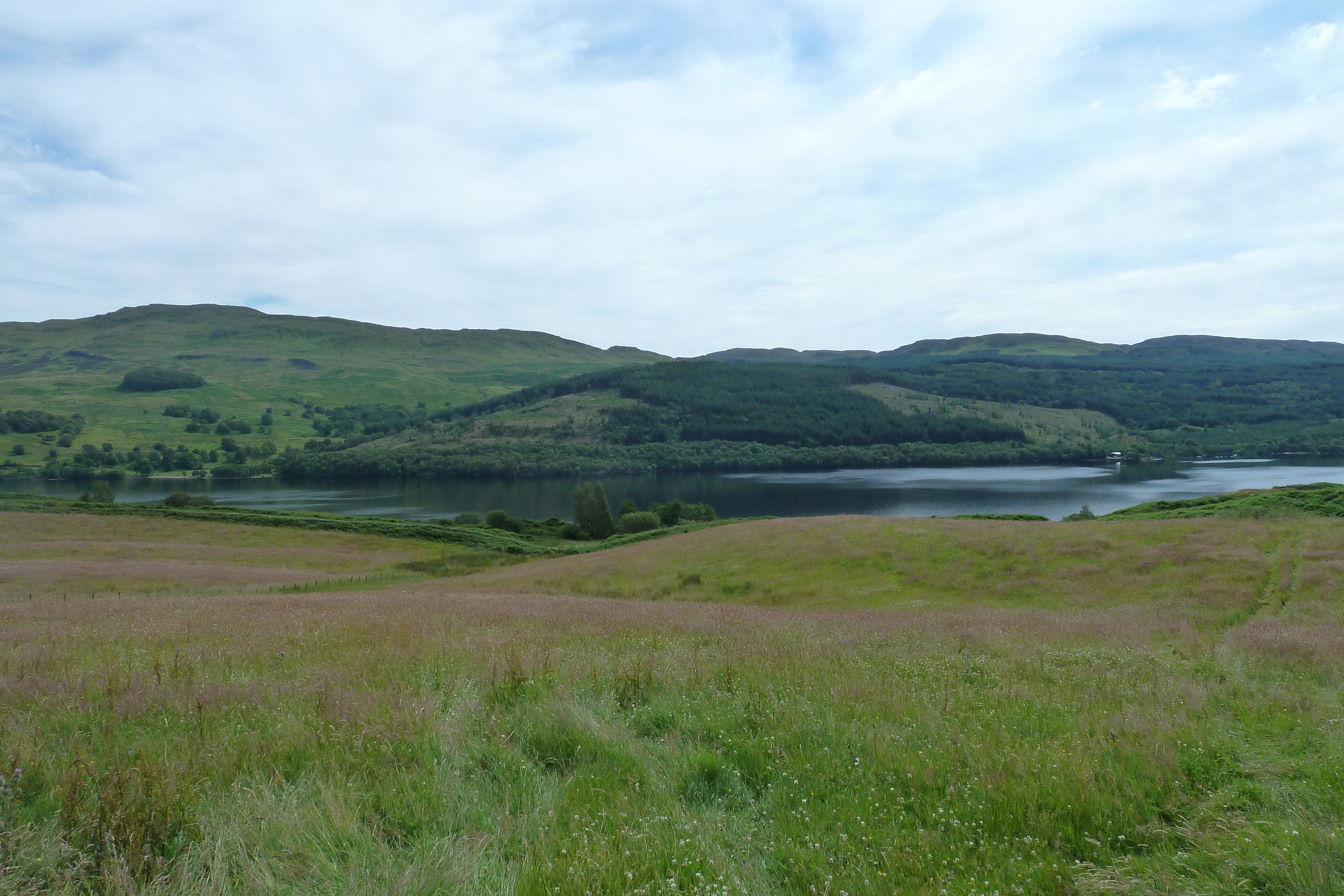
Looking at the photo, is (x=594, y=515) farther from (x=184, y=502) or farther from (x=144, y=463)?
(x=144, y=463)

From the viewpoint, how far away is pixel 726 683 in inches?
278

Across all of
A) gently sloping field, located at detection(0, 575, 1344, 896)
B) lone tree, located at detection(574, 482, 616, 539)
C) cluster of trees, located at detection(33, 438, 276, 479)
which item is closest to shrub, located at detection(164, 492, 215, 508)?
lone tree, located at detection(574, 482, 616, 539)

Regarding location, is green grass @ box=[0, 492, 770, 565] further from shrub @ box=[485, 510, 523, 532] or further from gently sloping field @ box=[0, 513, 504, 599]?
shrub @ box=[485, 510, 523, 532]

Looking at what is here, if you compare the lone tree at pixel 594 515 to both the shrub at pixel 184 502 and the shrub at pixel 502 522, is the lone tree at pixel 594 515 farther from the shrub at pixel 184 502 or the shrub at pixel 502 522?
the shrub at pixel 184 502

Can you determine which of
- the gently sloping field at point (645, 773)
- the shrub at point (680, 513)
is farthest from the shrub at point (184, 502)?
the gently sloping field at point (645, 773)

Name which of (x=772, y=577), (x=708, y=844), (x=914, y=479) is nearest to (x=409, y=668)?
(x=708, y=844)

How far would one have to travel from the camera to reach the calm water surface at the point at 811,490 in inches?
4348

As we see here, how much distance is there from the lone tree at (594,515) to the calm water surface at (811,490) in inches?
1102

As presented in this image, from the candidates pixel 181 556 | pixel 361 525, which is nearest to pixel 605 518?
pixel 361 525

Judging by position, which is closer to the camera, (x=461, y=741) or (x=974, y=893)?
(x=974, y=893)

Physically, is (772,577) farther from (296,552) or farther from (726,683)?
(296,552)

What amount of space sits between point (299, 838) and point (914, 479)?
552ft

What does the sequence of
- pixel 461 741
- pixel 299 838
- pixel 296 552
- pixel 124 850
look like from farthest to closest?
pixel 296 552 < pixel 461 741 < pixel 299 838 < pixel 124 850

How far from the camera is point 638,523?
273 ft
